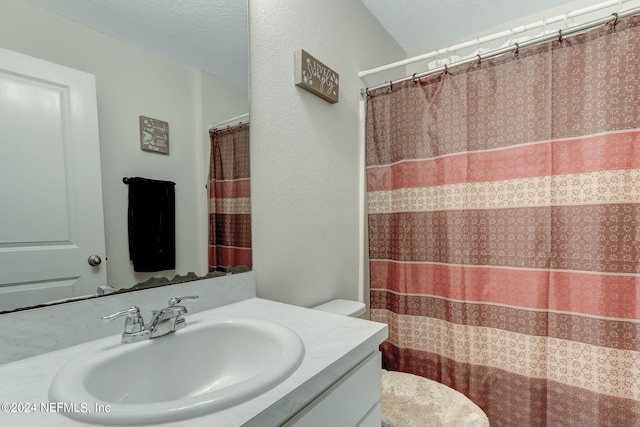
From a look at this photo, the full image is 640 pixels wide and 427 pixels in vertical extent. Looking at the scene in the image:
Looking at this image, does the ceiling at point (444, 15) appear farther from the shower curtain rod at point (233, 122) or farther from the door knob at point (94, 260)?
the door knob at point (94, 260)

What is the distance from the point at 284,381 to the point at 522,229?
1146 mm

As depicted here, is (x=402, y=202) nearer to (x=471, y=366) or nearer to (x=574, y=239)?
(x=574, y=239)

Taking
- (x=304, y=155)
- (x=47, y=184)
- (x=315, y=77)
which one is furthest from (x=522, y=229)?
(x=47, y=184)

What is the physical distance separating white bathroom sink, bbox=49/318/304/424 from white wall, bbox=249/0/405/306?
324mm

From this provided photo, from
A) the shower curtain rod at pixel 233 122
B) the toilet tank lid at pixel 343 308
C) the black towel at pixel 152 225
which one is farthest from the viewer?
the toilet tank lid at pixel 343 308

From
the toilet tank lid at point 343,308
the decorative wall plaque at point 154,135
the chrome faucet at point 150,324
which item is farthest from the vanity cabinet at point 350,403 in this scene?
the decorative wall plaque at point 154,135

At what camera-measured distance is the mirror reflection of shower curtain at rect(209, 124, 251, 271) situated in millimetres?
946

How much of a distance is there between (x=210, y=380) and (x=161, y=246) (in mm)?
378

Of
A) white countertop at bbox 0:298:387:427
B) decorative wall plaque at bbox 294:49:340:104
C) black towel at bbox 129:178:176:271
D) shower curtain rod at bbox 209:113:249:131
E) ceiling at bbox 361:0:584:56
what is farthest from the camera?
ceiling at bbox 361:0:584:56

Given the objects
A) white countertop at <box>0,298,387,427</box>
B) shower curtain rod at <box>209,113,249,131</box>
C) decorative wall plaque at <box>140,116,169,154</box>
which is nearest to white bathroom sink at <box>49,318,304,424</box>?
white countertop at <box>0,298,387,427</box>

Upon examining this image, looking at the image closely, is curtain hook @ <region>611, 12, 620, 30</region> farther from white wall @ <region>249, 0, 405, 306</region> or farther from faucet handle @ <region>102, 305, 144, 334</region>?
faucet handle @ <region>102, 305, 144, 334</region>

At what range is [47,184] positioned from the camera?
24.0 inches

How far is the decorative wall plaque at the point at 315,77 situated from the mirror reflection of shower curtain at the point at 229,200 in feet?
1.04

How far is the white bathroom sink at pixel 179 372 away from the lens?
0.40 meters
